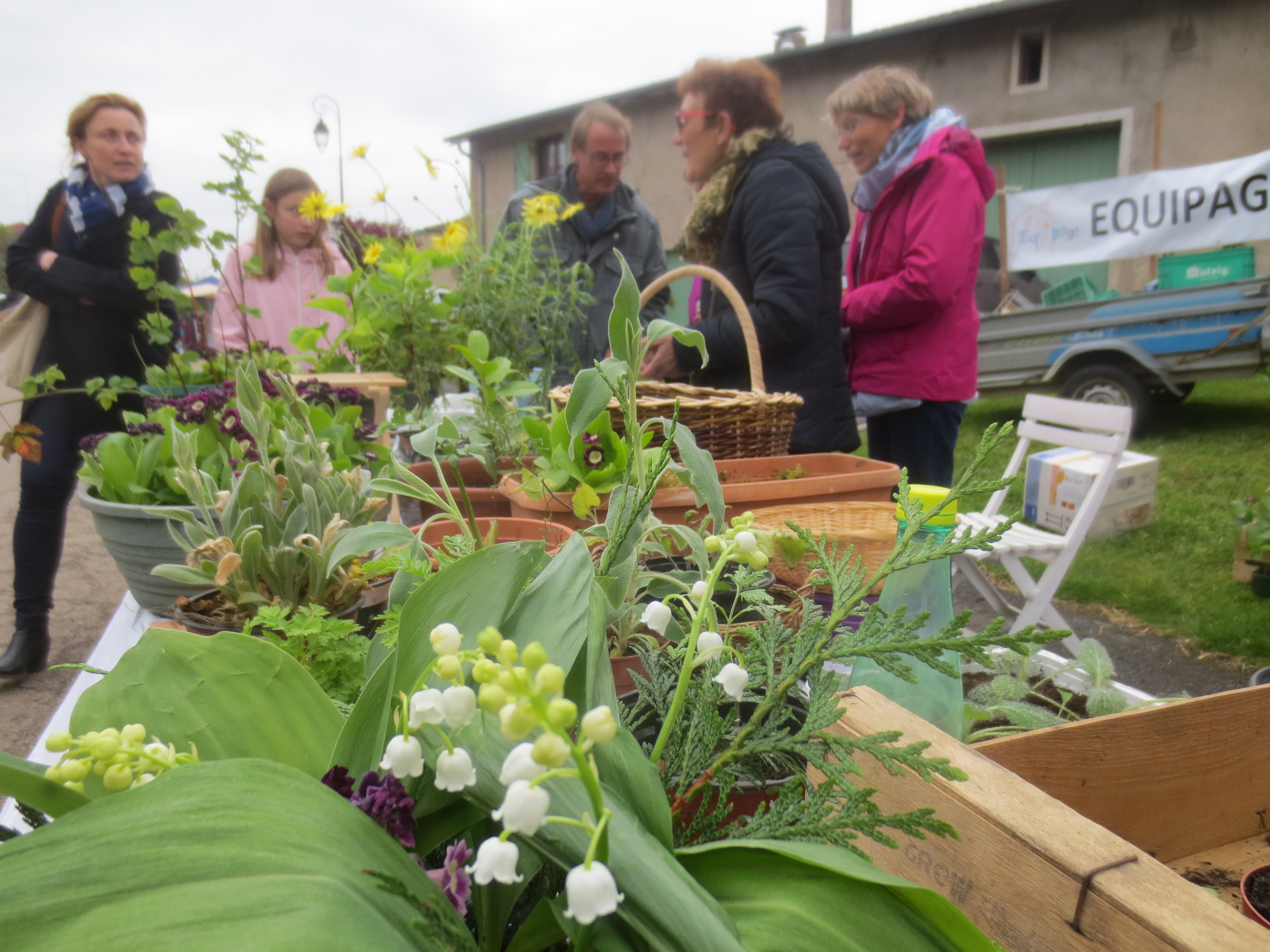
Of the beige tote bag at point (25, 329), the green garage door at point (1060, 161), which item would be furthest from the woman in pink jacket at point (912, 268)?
the green garage door at point (1060, 161)

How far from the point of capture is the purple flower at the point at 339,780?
0.38 meters

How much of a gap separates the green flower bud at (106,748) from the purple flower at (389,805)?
10cm

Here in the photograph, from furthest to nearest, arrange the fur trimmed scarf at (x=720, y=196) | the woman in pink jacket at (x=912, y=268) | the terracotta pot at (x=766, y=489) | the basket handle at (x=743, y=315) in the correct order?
1. the woman in pink jacket at (x=912, y=268)
2. the fur trimmed scarf at (x=720, y=196)
3. the basket handle at (x=743, y=315)
4. the terracotta pot at (x=766, y=489)

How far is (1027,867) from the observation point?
473mm

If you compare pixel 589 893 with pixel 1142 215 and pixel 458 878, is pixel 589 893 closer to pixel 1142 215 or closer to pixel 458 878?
pixel 458 878

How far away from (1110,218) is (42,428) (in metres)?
6.88

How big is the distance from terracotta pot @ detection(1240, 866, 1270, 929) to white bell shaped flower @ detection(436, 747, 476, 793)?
0.64 metres

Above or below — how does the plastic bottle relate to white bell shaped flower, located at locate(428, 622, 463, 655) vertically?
below

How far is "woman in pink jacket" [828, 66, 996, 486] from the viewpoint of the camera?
239 cm

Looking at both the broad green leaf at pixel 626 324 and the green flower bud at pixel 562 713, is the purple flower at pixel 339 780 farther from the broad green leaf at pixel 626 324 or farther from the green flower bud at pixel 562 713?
the broad green leaf at pixel 626 324

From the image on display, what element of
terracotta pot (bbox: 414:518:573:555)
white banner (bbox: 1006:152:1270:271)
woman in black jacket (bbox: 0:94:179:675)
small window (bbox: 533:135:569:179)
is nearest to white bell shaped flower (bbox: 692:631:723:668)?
terracotta pot (bbox: 414:518:573:555)

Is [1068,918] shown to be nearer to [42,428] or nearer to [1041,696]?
[1041,696]

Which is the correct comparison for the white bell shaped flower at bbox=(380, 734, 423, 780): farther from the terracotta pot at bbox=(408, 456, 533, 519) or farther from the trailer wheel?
the trailer wheel

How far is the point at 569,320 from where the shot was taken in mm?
2248
